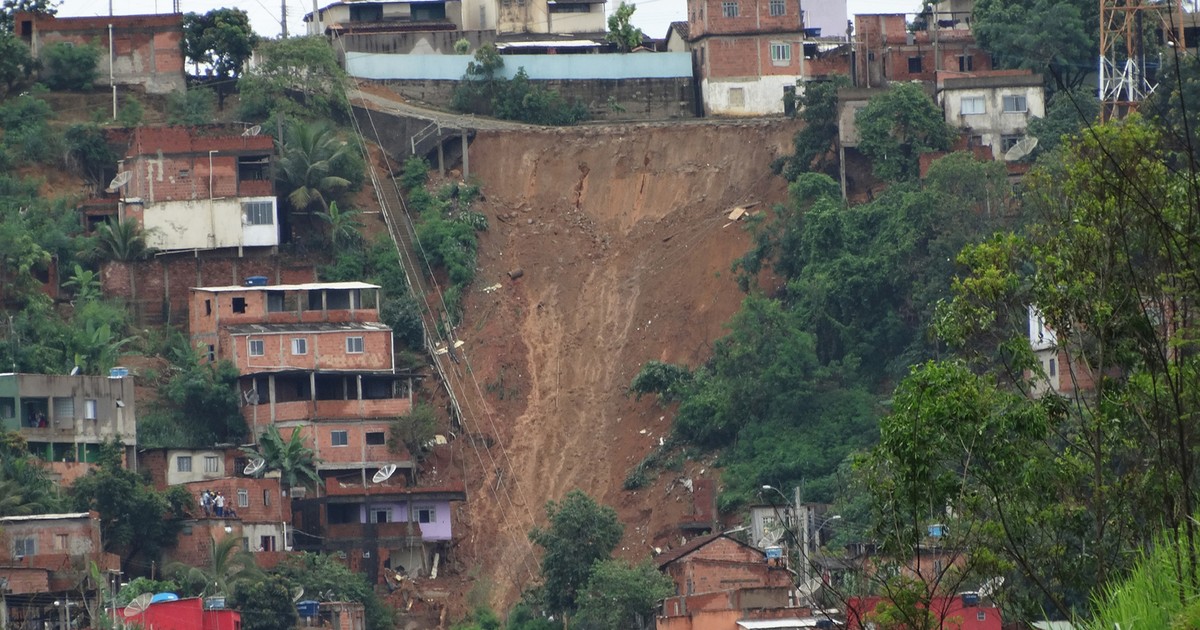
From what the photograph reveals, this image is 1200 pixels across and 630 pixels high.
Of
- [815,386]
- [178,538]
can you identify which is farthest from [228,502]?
[815,386]

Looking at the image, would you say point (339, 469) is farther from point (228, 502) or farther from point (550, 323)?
point (550, 323)

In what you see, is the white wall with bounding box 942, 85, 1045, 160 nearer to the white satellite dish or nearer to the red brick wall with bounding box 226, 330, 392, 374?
the red brick wall with bounding box 226, 330, 392, 374

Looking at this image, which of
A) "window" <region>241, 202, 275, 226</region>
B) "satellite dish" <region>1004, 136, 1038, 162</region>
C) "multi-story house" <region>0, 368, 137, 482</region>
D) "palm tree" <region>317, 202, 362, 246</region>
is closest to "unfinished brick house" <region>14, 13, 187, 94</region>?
"window" <region>241, 202, 275, 226</region>

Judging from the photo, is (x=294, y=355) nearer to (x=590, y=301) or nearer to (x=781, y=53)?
(x=590, y=301)

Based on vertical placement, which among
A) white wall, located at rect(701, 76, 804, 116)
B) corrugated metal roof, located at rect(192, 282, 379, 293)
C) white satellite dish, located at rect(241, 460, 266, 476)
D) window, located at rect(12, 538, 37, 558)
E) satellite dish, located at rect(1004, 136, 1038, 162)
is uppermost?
white wall, located at rect(701, 76, 804, 116)

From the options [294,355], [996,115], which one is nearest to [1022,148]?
[996,115]

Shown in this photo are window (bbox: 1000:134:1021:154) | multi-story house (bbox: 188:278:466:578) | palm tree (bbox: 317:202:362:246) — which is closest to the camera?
multi-story house (bbox: 188:278:466:578)

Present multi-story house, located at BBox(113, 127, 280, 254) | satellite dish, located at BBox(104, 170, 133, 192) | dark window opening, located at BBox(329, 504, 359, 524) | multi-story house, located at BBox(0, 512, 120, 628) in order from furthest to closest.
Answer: satellite dish, located at BBox(104, 170, 133, 192), multi-story house, located at BBox(113, 127, 280, 254), dark window opening, located at BBox(329, 504, 359, 524), multi-story house, located at BBox(0, 512, 120, 628)

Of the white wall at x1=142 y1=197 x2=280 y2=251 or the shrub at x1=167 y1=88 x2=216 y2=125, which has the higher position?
the shrub at x1=167 y1=88 x2=216 y2=125
